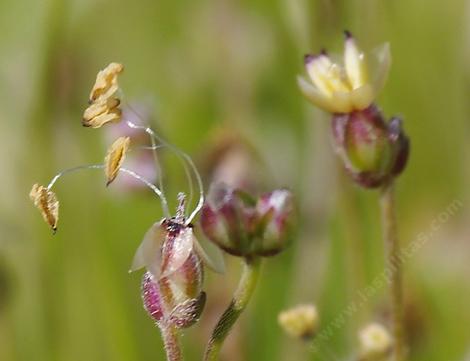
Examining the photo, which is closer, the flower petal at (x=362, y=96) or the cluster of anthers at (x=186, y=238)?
the cluster of anthers at (x=186, y=238)

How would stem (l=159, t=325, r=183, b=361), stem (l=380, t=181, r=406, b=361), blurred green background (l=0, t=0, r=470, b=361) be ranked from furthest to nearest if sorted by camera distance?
blurred green background (l=0, t=0, r=470, b=361) < stem (l=380, t=181, r=406, b=361) < stem (l=159, t=325, r=183, b=361)

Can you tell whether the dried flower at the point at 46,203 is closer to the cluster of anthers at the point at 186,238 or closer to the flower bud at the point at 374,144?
the cluster of anthers at the point at 186,238

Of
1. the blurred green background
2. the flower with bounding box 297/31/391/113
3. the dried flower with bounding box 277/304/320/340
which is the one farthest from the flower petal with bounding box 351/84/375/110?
the blurred green background

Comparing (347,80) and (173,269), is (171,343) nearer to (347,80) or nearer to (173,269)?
(173,269)

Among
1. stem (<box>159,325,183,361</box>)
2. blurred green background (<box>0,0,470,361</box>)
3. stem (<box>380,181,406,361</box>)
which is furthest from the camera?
blurred green background (<box>0,0,470,361</box>)

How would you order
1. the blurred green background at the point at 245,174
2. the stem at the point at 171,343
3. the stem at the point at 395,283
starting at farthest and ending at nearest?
1. the blurred green background at the point at 245,174
2. the stem at the point at 395,283
3. the stem at the point at 171,343

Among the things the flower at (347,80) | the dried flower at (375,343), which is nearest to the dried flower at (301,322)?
the dried flower at (375,343)

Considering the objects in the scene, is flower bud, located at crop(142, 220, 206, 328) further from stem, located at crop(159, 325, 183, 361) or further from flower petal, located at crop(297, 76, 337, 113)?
flower petal, located at crop(297, 76, 337, 113)

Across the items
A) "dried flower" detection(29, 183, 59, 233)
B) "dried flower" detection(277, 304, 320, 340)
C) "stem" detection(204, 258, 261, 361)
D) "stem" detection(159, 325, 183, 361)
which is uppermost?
"dried flower" detection(29, 183, 59, 233)
